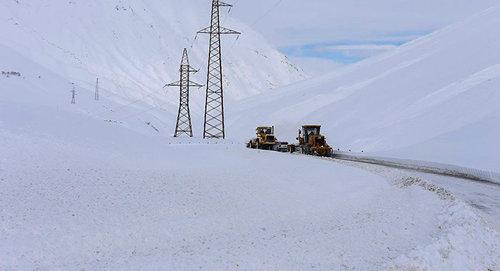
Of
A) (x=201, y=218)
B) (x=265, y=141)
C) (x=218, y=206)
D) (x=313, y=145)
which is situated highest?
(x=265, y=141)

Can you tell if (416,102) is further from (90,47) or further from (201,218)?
(90,47)

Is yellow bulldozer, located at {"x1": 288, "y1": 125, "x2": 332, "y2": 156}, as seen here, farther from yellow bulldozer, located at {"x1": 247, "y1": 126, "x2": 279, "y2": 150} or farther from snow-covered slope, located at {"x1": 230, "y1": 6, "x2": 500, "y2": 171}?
snow-covered slope, located at {"x1": 230, "y1": 6, "x2": 500, "y2": 171}

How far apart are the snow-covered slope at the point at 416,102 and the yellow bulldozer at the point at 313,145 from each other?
7.22 m

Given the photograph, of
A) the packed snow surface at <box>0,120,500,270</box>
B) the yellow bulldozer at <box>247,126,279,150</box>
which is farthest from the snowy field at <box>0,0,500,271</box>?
the yellow bulldozer at <box>247,126,279,150</box>

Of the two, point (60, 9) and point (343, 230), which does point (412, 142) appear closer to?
point (343, 230)

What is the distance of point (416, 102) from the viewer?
210 ft

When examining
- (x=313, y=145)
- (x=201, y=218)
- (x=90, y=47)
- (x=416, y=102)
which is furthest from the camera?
(x=90, y=47)

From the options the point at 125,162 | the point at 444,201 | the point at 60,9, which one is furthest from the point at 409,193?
the point at 60,9

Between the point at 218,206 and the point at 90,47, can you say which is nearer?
the point at 218,206

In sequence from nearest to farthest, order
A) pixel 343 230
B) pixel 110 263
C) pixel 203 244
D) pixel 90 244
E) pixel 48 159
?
pixel 110 263 < pixel 90 244 < pixel 203 244 < pixel 343 230 < pixel 48 159

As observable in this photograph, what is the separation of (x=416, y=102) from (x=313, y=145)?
997 inches

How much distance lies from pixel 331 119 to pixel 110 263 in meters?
60.8

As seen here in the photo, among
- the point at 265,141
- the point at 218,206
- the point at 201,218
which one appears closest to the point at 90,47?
the point at 265,141

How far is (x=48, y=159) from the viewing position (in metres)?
18.6
